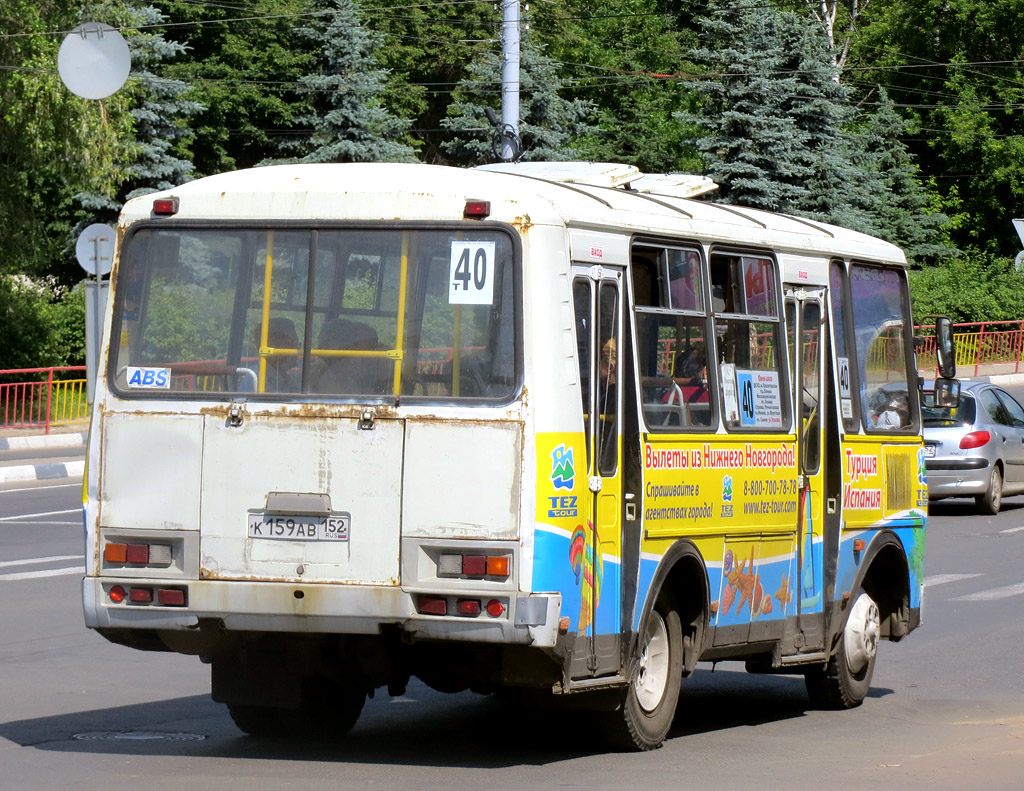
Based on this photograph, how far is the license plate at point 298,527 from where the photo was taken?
7.51 meters

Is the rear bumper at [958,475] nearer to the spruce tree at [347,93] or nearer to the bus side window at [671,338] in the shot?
the bus side window at [671,338]

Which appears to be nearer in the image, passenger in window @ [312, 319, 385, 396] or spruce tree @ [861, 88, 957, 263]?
passenger in window @ [312, 319, 385, 396]

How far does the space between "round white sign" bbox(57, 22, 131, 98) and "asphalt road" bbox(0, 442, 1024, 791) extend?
1048 centimetres

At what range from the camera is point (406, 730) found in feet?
29.5

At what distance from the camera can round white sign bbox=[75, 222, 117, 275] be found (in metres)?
24.5

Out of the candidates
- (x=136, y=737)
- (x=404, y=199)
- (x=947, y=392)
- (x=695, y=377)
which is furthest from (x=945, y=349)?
(x=136, y=737)

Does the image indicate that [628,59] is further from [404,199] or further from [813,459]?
[404,199]

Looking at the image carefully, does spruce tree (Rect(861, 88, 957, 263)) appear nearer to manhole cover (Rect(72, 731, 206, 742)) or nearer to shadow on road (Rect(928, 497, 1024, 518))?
shadow on road (Rect(928, 497, 1024, 518))

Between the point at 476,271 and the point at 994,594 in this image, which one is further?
the point at 994,594

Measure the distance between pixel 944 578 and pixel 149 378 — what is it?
1018 cm

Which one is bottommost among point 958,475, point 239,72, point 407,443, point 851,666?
point 851,666

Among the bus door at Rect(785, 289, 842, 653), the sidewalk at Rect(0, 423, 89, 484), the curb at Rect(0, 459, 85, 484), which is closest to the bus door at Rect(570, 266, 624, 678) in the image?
the bus door at Rect(785, 289, 842, 653)

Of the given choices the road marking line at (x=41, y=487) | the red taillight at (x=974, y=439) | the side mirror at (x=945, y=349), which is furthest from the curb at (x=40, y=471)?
the side mirror at (x=945, y=349)

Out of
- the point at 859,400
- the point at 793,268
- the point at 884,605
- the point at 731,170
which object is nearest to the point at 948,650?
the point at 884,605
